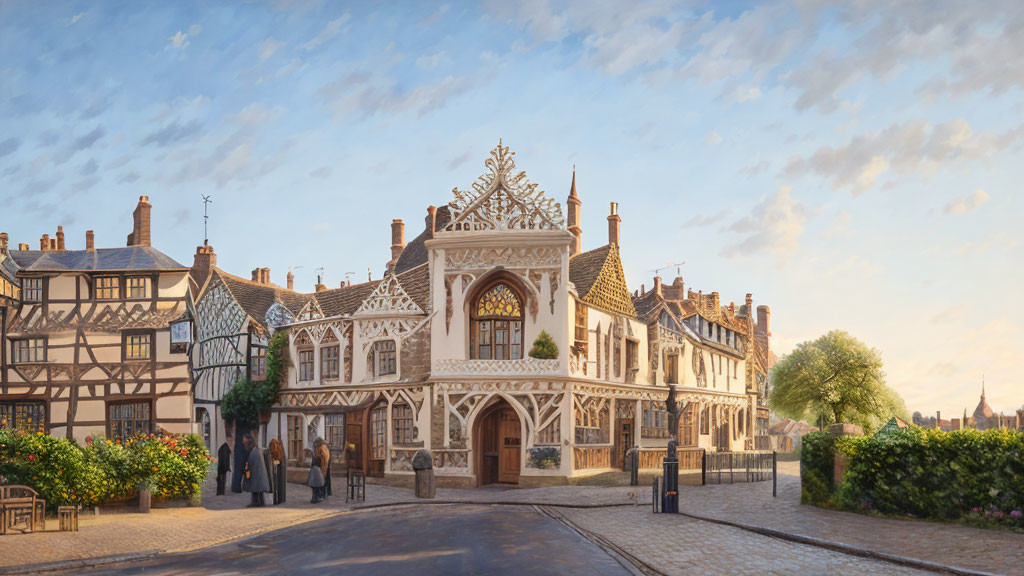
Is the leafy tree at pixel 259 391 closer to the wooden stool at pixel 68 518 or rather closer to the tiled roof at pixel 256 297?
the tiled roof at pixel 256 297

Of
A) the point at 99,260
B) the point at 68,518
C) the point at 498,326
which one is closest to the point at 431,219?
the point at 498,326

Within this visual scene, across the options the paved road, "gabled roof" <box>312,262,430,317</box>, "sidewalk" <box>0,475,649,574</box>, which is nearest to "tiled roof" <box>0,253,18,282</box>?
"gabled roof" <box>312,262,430,317</box>

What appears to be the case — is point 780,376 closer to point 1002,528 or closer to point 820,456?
point 820,456

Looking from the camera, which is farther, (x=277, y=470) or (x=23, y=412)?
(x=23, y=412)

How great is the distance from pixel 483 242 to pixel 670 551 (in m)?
17.0

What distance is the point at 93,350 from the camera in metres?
34.4

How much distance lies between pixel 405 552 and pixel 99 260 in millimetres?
25545

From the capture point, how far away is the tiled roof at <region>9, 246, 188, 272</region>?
114ft

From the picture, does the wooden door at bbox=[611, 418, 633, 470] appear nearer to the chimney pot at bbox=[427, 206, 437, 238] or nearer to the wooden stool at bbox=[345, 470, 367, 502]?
the wooden stool at bbox=[345, 470, 367, 502]

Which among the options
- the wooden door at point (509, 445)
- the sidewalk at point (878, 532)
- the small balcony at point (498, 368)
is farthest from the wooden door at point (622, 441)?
the sidewalk at point (878, 532)

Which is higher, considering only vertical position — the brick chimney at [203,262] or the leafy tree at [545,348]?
the brick chimney at [203,262]

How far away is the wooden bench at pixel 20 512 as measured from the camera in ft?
59.2

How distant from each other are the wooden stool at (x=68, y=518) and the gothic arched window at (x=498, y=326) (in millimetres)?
14775

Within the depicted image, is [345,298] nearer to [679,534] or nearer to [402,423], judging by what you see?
[402,423]
